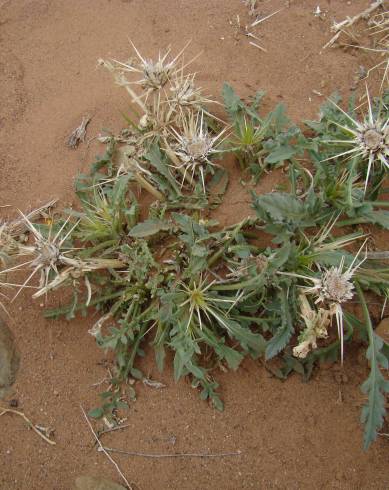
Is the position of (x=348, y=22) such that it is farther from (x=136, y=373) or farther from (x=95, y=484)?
(x=95, y=484)

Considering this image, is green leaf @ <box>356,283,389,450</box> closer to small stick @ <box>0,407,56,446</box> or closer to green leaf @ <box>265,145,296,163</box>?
green leaf @ <box>265,145,296,163</box>

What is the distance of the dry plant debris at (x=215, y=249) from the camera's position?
92.8 inches

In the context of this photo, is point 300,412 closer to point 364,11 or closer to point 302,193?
point 302,193

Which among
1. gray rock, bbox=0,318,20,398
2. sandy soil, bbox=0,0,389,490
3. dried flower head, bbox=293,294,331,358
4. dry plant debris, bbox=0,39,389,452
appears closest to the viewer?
dried flower head, bbox=293,294,331,358

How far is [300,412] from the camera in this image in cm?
255

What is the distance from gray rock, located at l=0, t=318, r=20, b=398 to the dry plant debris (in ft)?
0.90

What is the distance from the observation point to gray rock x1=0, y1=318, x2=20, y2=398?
8.97 feet

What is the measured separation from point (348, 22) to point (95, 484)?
329 centimetres

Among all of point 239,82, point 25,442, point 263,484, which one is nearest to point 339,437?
point 263,484

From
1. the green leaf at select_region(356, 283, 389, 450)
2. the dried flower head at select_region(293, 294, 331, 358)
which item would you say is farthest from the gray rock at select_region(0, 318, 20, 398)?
the green leaf at select_region(356, 283, 389, 450)

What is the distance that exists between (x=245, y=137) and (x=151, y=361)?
1310 mm

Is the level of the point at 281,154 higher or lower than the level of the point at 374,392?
higher

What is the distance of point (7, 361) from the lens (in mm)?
2754

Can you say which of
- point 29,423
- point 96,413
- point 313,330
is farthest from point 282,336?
point 29,423
